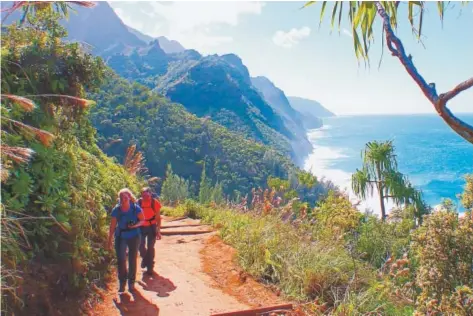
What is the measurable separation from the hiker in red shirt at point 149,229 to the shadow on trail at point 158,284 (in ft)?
0.45

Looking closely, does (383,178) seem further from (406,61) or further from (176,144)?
(176,144)

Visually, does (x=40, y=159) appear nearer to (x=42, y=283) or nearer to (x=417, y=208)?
(x=42, y=283)

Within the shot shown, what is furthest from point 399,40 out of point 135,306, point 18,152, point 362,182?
point 362,182

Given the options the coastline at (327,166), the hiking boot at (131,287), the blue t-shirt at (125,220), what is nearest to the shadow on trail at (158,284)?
the hiking boot at (131,287)

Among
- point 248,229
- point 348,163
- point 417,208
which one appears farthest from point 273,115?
point 248,229

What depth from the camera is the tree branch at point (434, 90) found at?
2101 mm

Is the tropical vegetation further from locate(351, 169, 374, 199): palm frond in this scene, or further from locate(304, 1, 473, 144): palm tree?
locate(351, 169, 374, 199): palm frond

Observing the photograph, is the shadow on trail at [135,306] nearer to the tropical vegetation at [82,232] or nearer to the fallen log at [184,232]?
the tropical vegetation at [82,232]

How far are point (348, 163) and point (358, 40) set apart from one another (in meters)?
109

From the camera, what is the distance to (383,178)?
2020 cm

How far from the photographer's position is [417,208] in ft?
66.3

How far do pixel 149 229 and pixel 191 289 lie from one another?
1142 mm

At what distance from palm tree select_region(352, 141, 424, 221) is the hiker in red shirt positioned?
603 inches

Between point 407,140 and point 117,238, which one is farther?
point 407,140
